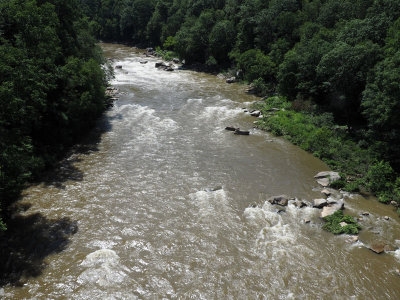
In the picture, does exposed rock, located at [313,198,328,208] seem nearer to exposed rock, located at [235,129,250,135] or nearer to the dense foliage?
exposed rock, located at [235,129,250,135]

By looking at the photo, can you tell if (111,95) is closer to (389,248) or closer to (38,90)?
(38,90)

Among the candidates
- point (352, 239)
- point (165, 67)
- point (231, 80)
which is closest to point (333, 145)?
point (352, 239)

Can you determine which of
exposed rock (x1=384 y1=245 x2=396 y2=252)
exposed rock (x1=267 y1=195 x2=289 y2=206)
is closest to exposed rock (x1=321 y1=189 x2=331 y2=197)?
exposed rock (x1=267 y1=195 x2=289 y2=206)

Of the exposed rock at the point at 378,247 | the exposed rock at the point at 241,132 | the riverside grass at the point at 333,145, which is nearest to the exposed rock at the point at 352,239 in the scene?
the exposed rock at the point at 378,247

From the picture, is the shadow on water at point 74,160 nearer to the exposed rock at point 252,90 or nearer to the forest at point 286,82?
the forest at point 286,82

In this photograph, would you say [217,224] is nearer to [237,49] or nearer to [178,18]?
[237,49]
